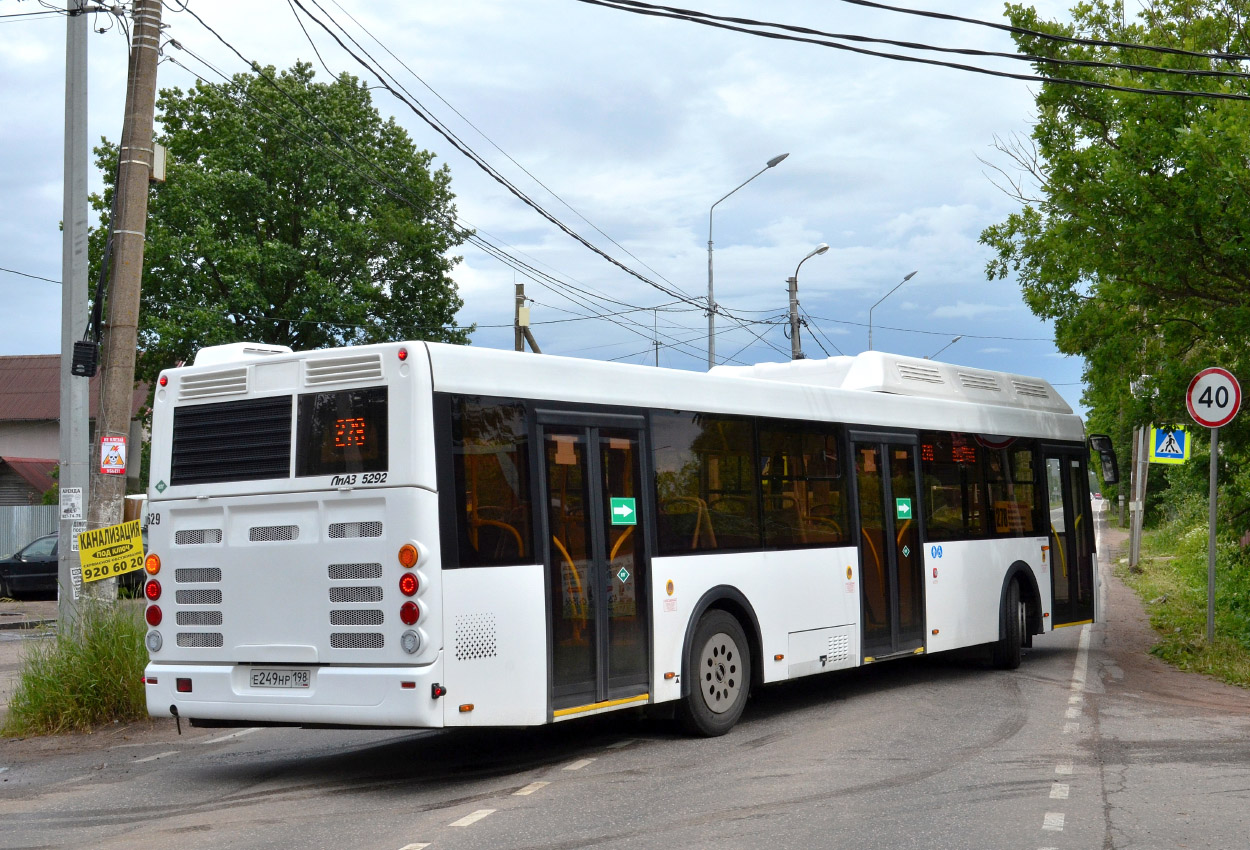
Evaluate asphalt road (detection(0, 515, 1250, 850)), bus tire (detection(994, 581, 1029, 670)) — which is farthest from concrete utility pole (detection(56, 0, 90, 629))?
bus tire (detection(994, 581, 1029, 670))

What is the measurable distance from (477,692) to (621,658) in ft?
4.53

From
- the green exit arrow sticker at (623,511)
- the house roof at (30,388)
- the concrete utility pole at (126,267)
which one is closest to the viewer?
the green exit arrow sticker at (623,511)

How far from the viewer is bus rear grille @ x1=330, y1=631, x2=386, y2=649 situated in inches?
314

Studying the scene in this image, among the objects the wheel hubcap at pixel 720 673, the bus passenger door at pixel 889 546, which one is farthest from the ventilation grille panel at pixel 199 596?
the bus passenger door at pixel 889 546

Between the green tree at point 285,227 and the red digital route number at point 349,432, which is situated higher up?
the green tree at point 285,227

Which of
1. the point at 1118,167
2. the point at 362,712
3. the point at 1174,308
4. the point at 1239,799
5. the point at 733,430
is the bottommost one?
the point at 1239,799

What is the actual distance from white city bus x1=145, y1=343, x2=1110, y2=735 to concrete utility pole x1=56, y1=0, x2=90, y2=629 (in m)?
3.94

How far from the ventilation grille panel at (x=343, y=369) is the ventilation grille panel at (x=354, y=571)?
1.14 metres

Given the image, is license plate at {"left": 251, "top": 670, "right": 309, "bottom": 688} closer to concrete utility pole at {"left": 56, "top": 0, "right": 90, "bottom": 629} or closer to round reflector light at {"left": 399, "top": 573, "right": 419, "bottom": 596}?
round reflector light at {"left": 399, "top": 573, "right": 419, "bottom": 596}

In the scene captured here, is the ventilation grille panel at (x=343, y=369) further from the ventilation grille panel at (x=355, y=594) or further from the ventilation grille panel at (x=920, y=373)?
the ventilation grille panel at (x=920, y=373)

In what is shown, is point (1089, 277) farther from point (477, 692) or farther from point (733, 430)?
point (477, 692)

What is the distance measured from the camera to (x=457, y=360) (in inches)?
325

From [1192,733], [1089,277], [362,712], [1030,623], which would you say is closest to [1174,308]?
[1089,277]

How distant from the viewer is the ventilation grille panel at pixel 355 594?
801cm
